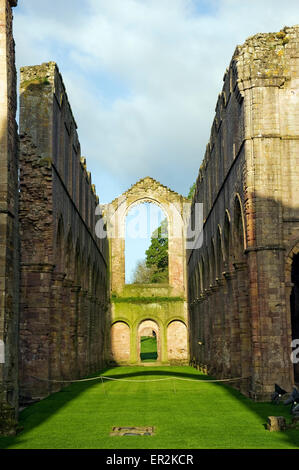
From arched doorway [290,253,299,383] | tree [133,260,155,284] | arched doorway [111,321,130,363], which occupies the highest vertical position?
tree [133,260,155,284]

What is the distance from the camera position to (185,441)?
948 centimetres

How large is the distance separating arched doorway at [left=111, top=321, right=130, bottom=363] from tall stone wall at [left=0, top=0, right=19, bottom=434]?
2655cm

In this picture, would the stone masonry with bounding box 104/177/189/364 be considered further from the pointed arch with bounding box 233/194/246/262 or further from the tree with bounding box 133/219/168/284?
the pointed arch with bounding box 233/194/246/262

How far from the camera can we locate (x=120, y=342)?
38.2 metres

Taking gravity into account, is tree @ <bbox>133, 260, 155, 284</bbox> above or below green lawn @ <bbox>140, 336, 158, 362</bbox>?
above

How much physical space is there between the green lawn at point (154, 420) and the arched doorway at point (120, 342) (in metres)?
19.3

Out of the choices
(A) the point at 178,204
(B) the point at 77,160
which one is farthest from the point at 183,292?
(B) the point at 77,160

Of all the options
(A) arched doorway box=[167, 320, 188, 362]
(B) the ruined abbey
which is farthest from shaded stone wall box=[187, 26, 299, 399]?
(A) arched doorway box=[167, 320, 188, 362]

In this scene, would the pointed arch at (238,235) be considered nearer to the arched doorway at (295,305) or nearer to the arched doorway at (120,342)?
the arched doorway at (295,305)

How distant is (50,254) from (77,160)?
8.90m

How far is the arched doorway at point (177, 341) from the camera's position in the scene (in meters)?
38.1

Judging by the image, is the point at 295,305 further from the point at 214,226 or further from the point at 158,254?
Answer: the point at 158,254

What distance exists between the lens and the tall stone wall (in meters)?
10.9

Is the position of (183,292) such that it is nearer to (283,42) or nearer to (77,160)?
(77,160)
